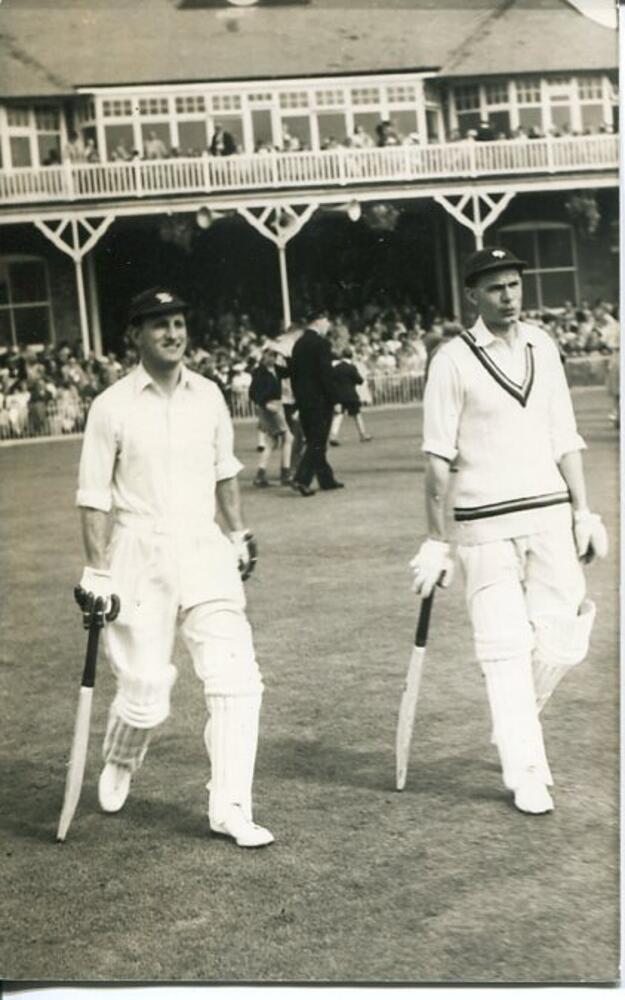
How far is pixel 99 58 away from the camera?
23.0 ft

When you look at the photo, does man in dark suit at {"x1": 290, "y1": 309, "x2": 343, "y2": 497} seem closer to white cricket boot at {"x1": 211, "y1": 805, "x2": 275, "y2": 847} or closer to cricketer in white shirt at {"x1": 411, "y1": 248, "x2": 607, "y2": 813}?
cricketer in white shirt at {"x1": 411, "y1": 248, "x2": 607, "y2": 813}

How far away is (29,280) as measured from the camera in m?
8.32

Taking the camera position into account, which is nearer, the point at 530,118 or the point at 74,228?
the point at 74,228

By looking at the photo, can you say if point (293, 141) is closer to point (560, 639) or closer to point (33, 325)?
point (33, 325)

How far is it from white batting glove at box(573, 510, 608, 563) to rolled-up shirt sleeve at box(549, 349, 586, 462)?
21 cm

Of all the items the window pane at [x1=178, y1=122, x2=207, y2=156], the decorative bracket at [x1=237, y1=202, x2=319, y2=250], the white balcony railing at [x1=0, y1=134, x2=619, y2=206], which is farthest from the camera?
the window pane at [x1=178, y1=122, x2=207, y2=156]

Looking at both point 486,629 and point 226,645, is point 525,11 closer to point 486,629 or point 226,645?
point 486,629

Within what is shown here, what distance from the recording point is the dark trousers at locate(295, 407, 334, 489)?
34.6 ft

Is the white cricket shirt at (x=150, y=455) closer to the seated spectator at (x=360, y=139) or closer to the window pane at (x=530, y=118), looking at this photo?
the window pane at (x=530, y=118)

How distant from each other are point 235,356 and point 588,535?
379 inches

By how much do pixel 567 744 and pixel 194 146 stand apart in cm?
829

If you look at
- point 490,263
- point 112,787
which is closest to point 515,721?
point 112,787

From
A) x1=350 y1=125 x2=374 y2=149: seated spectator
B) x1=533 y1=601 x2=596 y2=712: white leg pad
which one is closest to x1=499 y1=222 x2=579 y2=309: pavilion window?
x1=350 y1=125 x2=374 y2=149: seated spectator

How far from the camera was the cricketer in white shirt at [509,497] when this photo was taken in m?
4.12
